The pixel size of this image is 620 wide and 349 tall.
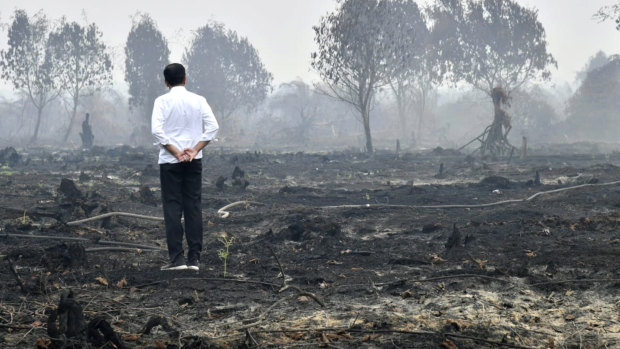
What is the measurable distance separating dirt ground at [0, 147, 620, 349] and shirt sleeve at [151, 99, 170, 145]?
1.26 meters

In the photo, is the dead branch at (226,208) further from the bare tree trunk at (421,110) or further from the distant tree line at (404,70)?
the bare tree trunk at (421,110)

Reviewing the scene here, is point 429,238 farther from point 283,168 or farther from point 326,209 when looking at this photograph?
point 283,168

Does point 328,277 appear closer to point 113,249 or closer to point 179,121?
point 179,121

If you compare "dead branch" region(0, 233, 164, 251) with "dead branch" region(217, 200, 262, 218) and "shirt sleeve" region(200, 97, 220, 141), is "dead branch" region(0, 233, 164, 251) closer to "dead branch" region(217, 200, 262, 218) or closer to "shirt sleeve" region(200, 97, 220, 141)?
"shirt sleeve" region(200, 97, 220, 141)

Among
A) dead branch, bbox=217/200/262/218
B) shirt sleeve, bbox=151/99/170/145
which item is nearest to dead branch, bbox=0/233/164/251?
shirt sleeve, bbox=151/99/170/145

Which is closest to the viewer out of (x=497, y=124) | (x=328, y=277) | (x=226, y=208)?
(x=328, y=277)

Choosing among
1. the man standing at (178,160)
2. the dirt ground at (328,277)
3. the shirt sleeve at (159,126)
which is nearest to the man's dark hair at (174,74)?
the man standing at (178,160)

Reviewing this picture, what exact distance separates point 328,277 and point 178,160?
1.79 metres

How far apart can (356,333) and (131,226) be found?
5.96 m

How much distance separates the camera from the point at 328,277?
5953mm

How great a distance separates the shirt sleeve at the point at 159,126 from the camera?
604 cm

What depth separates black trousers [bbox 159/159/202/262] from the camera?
20.2ft

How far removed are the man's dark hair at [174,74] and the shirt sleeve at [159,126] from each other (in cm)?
27

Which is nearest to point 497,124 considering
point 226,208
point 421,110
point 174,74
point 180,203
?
point 226,208
